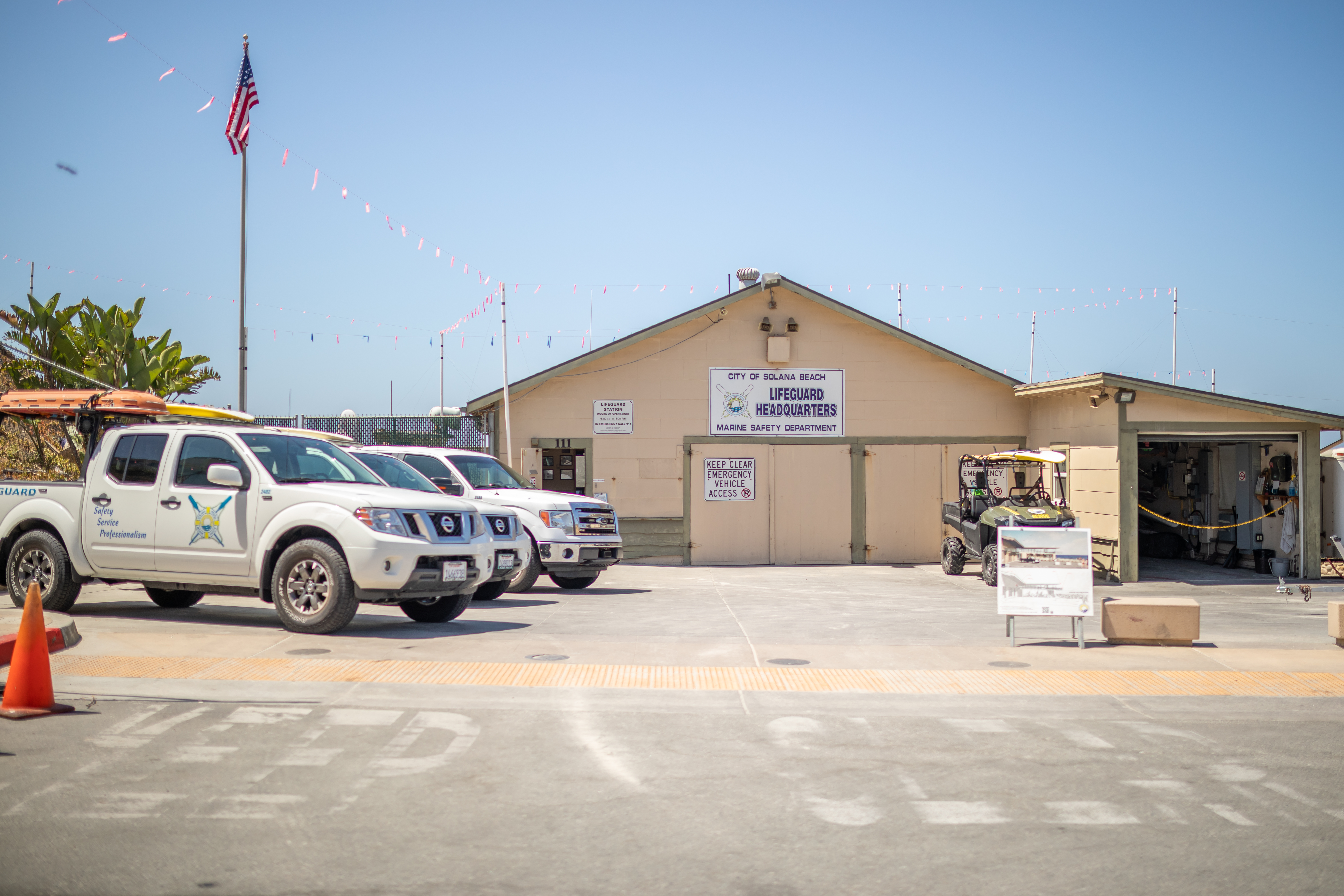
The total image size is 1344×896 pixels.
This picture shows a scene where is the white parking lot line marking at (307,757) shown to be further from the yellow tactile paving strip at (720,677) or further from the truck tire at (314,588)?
the truck tire at (314,588)

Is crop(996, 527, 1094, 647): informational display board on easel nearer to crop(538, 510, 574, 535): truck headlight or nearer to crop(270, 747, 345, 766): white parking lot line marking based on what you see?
crop(538, 510, 574, 535): truck headlight

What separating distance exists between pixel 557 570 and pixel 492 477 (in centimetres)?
183

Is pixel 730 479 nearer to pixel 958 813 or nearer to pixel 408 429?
pixel 408 429

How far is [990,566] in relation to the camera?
1731 cm

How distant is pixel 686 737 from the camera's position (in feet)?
22.8

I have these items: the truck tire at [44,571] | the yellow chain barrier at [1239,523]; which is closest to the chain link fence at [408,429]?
the truck tire at [44,571]

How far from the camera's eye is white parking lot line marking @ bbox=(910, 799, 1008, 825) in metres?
5.29

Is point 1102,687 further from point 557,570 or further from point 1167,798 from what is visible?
point 557,570

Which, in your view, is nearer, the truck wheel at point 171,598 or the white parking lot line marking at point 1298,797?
the white parking lot line marking at point 1298,797

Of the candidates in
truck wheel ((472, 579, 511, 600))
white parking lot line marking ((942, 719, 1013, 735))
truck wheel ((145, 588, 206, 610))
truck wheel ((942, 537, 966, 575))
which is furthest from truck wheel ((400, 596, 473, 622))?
truck wheel ((942, 537, 966, 575))

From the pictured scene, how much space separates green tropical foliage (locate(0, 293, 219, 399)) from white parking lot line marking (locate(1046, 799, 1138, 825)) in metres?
20.9

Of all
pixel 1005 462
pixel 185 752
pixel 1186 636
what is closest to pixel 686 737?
pixel 185 752

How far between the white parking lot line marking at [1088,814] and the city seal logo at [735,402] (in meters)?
16.7

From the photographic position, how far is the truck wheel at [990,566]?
56.3ft
